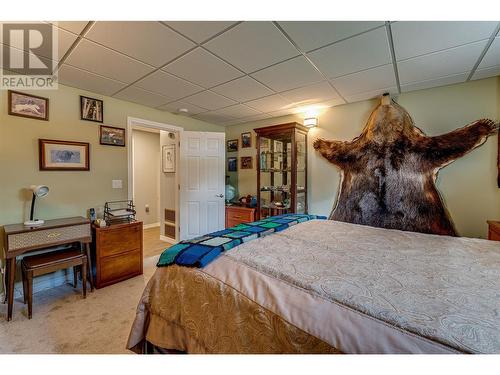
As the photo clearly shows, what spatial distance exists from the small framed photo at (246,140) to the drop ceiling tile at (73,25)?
9.44ft

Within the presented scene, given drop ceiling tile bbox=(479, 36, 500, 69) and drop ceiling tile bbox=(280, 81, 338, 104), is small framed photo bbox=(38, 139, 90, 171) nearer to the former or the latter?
drop ceiling tile bbox=(280, 81, 338, 104)

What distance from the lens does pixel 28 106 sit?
232 centimetres

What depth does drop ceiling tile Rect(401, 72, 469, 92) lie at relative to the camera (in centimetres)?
229

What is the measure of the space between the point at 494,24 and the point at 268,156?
265 centimetres

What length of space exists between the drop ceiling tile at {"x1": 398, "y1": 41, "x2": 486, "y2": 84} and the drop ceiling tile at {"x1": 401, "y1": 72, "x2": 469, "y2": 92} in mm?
91

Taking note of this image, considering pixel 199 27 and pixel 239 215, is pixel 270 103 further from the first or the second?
pixel 239 215

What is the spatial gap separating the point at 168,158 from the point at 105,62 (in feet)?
7.86

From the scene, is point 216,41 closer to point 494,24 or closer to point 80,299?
point 494,24

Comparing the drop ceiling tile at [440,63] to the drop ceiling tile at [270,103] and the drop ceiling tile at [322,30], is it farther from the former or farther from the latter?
the drop ceiling tile at [270,103]

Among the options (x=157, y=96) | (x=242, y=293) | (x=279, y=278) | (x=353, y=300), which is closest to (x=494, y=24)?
(x=353, y=300)

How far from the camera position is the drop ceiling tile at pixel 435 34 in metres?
1.51

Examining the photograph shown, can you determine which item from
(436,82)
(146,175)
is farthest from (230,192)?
(436,82)

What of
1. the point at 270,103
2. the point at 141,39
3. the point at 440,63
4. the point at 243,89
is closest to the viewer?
the point at 141,39
